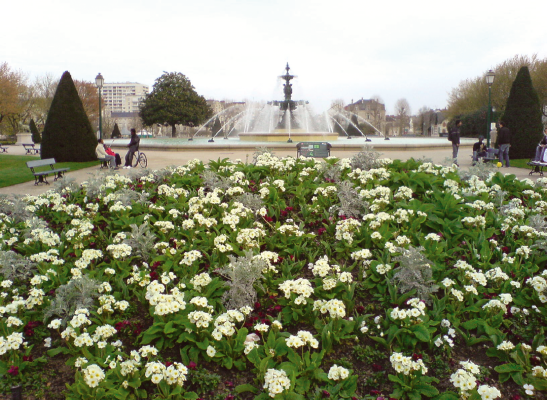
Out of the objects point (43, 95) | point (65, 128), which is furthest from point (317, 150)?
point (43, 95)

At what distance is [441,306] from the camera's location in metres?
3.34

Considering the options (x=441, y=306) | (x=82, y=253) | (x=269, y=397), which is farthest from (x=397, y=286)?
(x=82, y=253)

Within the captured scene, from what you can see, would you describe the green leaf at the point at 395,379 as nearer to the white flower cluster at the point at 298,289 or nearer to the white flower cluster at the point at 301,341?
the white flower cluster at the point at 301,341

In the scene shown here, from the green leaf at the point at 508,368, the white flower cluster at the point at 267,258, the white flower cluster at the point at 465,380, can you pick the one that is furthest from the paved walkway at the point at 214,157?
the white flower cluster at the point at 465,380

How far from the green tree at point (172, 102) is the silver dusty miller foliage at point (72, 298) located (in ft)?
148

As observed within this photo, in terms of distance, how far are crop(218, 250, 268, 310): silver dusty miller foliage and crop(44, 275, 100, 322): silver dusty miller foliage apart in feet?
3.49

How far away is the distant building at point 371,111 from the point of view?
95169 mm

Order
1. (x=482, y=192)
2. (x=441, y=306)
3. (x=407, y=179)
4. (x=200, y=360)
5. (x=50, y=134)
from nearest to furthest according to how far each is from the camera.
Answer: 1. (x=200, y=360)
2. (x=441, y=306)
3. (x=482, y=192)
4. (x=407, y=179)
5. (x=50, y=134)

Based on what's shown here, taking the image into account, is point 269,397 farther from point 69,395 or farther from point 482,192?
point 482,192

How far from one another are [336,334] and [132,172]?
197 inches

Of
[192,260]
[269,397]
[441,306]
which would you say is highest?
[192,260]

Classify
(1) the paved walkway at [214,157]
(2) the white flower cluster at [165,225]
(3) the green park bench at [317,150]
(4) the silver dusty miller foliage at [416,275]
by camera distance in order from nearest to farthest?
(4) the silver dusty miller foliage at [416,275], (2) the white flower cluster at [165,225], (1) the paved walkway at [214,157], (3) the green park bench at [317,150]

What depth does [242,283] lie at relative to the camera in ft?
11.7

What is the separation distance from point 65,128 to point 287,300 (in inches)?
590
